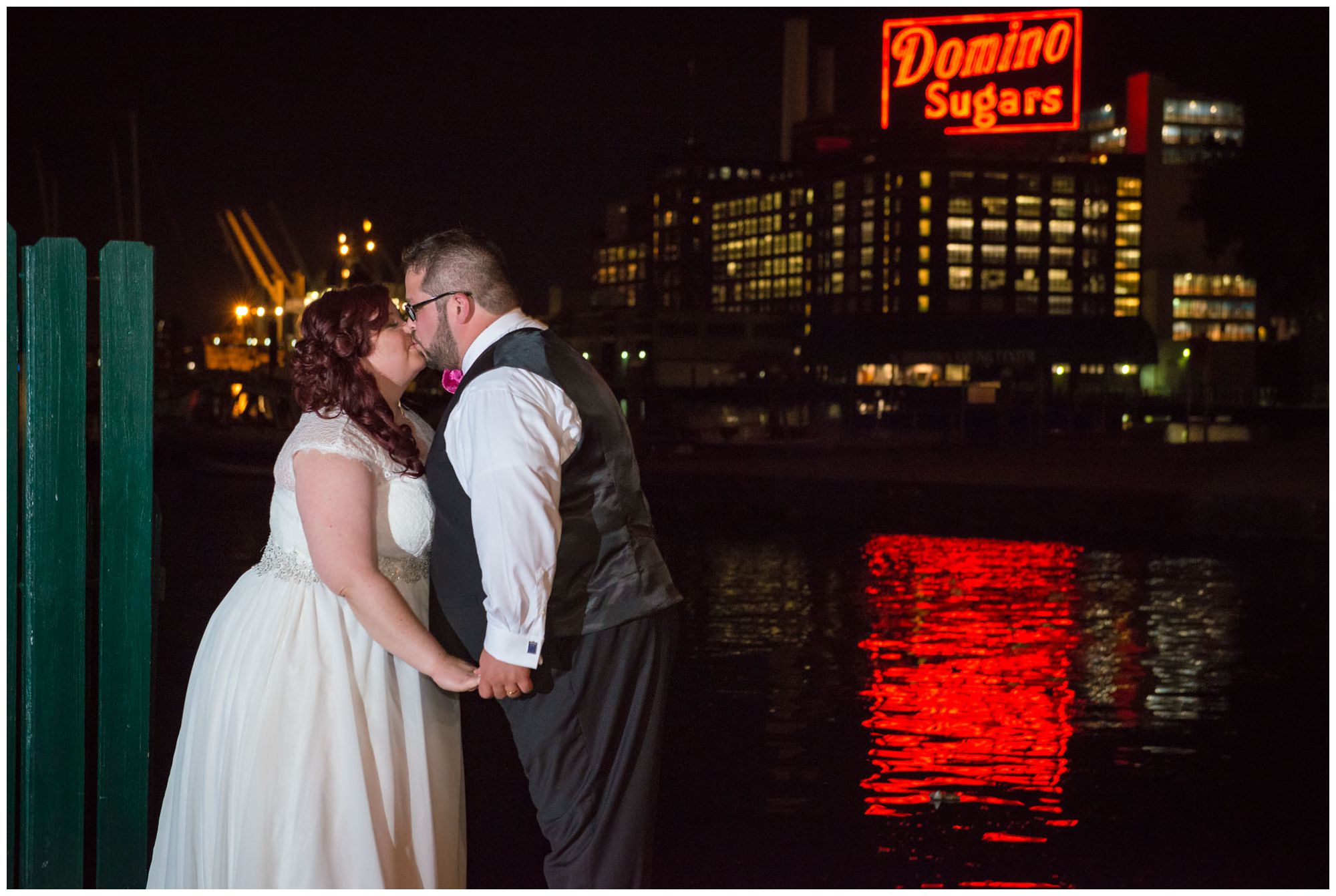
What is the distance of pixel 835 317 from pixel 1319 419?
37676 mm

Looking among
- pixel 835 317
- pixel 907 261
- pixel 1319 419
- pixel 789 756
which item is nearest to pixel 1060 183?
pixel 907 261

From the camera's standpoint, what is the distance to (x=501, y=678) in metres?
3.27

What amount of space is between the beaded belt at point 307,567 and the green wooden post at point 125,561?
0.99ft

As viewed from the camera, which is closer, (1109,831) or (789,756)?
(1109,831)

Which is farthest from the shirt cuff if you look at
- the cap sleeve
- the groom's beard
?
the groom's beard

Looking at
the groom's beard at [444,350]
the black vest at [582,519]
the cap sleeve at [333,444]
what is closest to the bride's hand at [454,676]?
the black vest at [582,519]

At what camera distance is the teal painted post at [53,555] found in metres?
3.39

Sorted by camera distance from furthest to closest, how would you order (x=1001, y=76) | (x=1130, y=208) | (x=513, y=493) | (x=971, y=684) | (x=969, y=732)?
(x=1130, y=208), (x=1001, y=76), (x=971, y=684), (x=969, y=732), (x=513, y=493)

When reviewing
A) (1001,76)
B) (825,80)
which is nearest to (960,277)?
(825,80)

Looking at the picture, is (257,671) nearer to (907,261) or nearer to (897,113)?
(897,113)

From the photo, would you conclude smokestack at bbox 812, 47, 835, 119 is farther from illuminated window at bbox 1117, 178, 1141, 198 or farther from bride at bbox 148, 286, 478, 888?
bride at bbox 148, 286, 478, 888

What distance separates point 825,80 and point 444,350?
17404cm

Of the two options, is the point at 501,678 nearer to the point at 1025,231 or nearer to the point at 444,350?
the point at 444,350

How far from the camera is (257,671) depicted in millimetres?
3506
